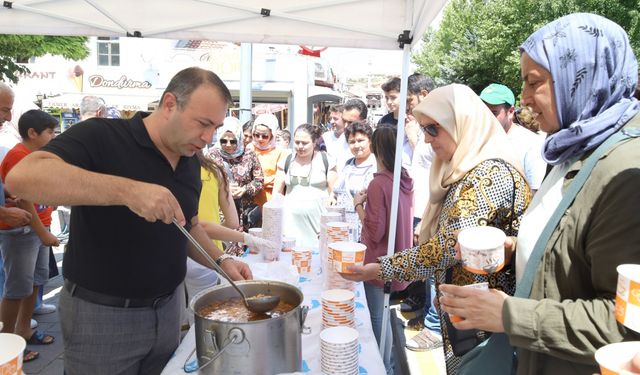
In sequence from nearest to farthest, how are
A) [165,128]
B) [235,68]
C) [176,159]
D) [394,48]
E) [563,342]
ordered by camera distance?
1. [563,342]
2. [165,128]
3. [176,159]
4. [394,48]
5. [235,68]

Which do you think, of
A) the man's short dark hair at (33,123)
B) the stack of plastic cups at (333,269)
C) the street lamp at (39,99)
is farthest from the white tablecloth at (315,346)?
the street lamp at (39,99)

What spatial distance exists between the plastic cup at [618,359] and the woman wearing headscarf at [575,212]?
194mm

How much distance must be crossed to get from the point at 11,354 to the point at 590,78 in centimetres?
149

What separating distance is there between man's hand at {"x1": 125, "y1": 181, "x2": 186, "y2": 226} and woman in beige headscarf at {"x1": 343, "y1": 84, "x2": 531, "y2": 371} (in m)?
0.89

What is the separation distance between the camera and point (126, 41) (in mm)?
19297

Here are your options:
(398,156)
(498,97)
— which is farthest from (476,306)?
(498,97)

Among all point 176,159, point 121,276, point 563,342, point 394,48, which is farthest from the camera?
point 394,48

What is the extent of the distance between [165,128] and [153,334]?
78 cm

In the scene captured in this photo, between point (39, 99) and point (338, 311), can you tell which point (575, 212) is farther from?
point (39, 99)

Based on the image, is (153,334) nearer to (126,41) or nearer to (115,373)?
(115,373)

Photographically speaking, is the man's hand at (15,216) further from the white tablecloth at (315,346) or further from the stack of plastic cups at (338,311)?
the stack of plastic cups at (338,311)

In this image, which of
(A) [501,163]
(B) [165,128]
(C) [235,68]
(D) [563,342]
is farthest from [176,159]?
(C) [235,68]

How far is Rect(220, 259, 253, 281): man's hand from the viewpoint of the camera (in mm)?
1880

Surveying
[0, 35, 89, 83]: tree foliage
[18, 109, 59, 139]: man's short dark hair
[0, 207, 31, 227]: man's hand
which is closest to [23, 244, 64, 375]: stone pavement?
[0, 207, 31, 227]: man's hand
